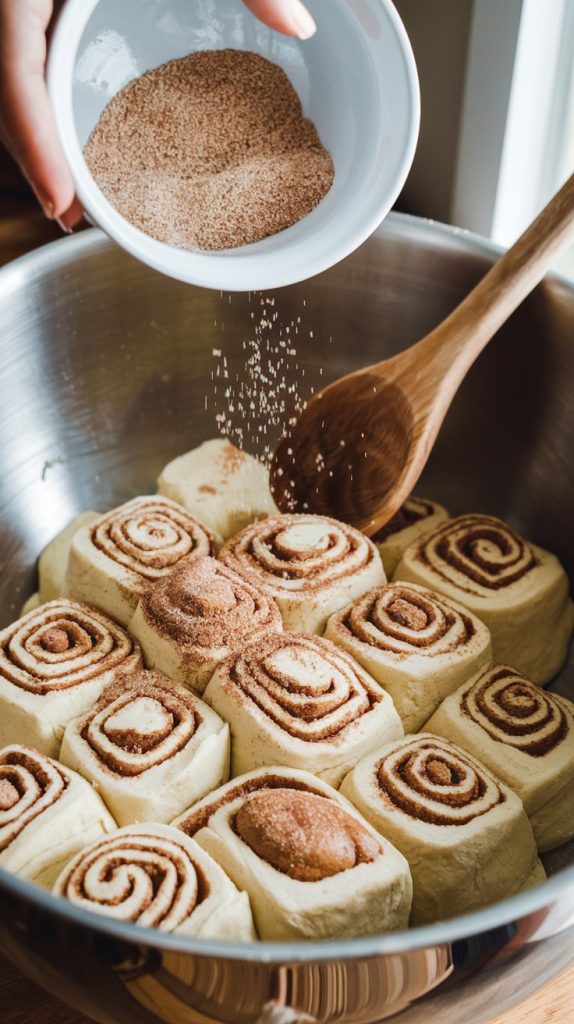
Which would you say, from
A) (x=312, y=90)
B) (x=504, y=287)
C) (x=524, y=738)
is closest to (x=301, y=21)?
(x=312, y=90)

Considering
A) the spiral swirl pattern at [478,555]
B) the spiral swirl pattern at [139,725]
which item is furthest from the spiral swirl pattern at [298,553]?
the spiral swirl pattern at [139,725]

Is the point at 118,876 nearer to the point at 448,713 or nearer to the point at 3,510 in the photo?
the point at 448,713

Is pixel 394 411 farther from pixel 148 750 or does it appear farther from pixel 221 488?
pixel 148 750

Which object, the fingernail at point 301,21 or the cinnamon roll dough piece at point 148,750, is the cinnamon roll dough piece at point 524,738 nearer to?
the cinnamon roll dough piece at point 148,750

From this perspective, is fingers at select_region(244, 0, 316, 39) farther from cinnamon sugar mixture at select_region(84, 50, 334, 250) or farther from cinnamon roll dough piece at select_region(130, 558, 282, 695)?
cinnamon roll dough piece at select_region(130, 558, 282, 695)

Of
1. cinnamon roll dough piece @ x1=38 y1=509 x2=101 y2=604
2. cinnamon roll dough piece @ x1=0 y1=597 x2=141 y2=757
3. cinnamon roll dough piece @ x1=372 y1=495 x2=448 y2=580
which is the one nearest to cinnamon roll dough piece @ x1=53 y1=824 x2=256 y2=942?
cinnamon roll dough piece @ x1=0 y1=597 x2=141 y2=757

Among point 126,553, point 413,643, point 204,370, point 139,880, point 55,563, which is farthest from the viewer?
point 204,370

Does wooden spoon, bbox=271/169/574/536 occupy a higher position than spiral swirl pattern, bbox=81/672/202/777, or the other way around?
wooden spoon, bbox=271/169/574/536
